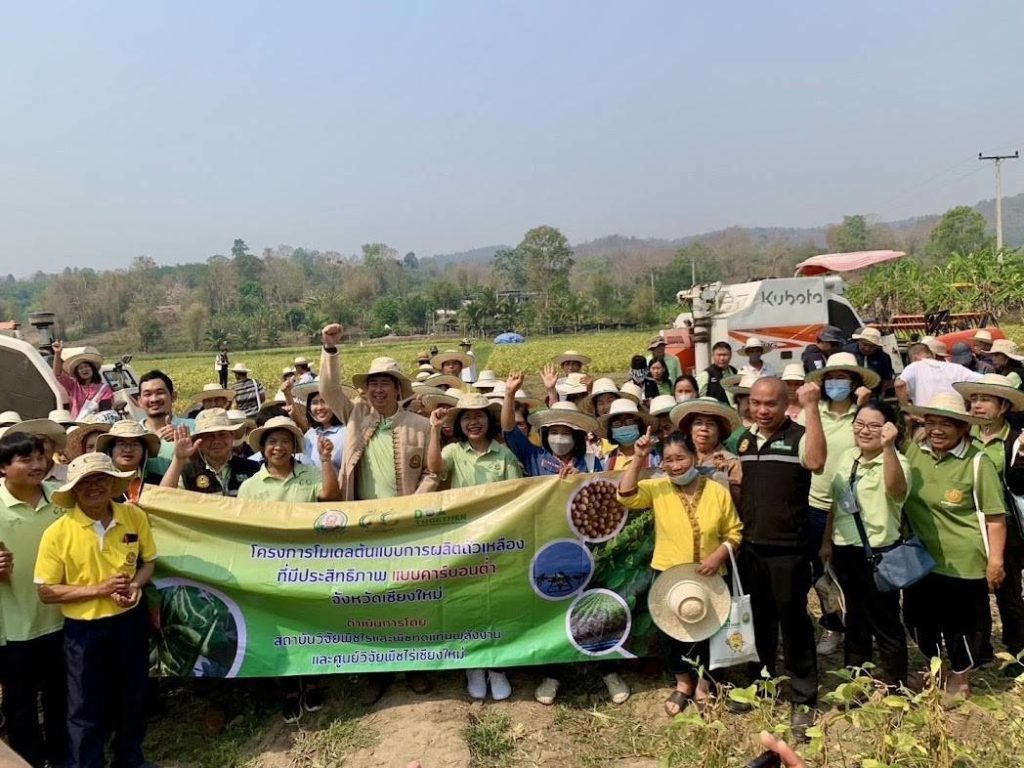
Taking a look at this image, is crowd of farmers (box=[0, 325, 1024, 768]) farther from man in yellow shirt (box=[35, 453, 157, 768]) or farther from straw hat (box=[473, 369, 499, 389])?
straw hat (box=[473, 369, 499, 389])

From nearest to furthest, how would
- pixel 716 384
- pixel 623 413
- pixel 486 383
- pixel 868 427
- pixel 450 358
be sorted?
pixel 868 427 < pixel 623 413 < pixel 486 383 < pixel 716 384 < pixel 450 358

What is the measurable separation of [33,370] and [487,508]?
20.1ft

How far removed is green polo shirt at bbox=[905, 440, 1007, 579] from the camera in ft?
13.9

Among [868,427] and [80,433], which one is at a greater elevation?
[80,433]

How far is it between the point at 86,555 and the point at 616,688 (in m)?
3.20

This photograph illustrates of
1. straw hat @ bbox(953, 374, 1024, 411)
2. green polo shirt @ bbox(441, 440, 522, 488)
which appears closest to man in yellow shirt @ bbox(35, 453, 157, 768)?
green polo shirt @ bbox(441, 440, 522, 488)

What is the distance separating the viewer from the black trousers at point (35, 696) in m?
3.97

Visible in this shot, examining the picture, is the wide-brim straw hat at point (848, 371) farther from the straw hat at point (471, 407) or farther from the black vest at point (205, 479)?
the black vest at point (205, 479)

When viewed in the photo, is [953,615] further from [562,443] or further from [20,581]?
[20,581]

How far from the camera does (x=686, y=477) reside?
4.27m

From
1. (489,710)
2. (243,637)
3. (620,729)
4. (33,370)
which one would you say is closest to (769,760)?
(620,729)

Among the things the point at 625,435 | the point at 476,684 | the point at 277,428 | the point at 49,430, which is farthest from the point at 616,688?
the point at 49,430

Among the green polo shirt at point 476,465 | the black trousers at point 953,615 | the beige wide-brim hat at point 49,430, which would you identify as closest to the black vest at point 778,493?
the black trousers at point 953,615

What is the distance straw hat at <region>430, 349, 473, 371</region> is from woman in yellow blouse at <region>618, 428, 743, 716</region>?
533cm
